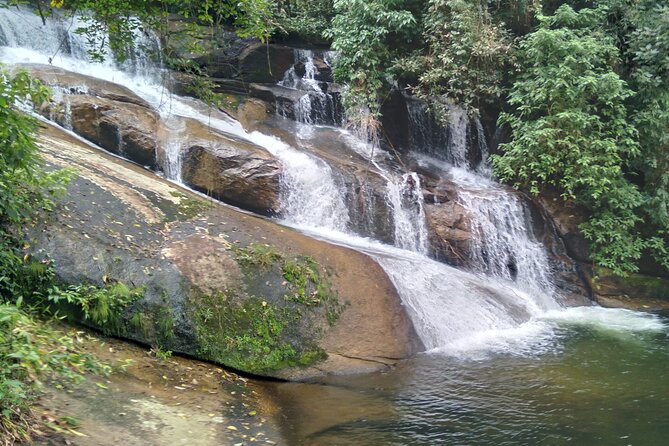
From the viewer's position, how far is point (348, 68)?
44.8ft

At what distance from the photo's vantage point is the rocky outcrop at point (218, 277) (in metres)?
6.67

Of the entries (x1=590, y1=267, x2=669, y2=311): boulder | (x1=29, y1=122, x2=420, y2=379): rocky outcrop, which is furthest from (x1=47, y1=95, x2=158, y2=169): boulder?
(x1=590, y1=267, x2=669, y2=311): boulder

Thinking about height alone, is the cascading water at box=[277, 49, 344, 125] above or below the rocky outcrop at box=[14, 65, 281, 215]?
above

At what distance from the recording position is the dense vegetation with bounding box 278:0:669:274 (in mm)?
11391

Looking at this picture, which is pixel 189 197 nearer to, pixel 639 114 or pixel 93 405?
pixel 93 405

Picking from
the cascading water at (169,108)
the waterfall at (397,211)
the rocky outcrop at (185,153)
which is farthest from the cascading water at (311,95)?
the rocky outcrop at (185,153)

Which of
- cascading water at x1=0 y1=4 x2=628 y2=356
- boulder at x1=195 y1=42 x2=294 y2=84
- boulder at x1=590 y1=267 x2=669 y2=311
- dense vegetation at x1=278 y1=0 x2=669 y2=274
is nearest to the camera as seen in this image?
cascading water at x1=0 y1=4 x2=628 y2=356

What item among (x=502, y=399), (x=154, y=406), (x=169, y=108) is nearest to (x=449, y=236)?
(x=502, y=399)

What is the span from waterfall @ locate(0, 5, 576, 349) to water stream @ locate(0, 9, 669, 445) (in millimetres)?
25

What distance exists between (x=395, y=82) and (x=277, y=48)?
3.96 meters

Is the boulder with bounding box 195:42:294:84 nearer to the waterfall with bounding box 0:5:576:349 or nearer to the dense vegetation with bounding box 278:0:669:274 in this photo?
the waterfall with bounding box 0:5:576:349

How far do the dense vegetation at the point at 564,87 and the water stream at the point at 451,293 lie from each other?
1135 millimetres

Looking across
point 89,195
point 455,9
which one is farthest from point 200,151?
point 455,9

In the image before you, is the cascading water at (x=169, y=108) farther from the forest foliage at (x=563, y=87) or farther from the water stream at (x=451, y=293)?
the forest foliage at (x=563, y=87)
